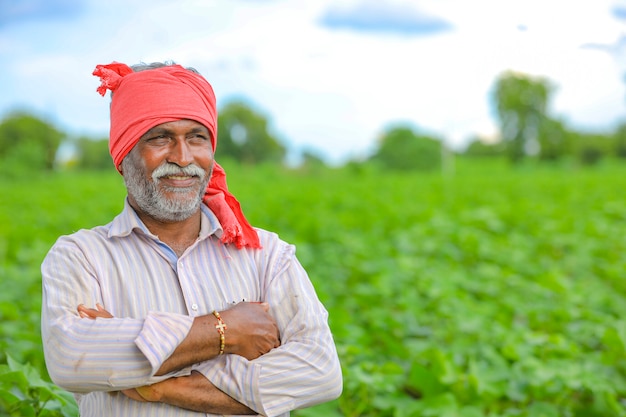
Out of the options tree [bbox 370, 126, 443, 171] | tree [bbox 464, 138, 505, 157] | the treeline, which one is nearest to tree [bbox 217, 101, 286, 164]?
the treeline

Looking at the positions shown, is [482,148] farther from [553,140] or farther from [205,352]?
[205,352]

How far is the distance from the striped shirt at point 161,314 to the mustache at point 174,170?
152 millimetres

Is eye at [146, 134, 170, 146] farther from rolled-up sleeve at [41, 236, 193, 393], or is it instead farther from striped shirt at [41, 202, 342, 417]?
rolled-up sleeve at [41, 236, 193, 393]

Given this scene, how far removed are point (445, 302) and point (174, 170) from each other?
2987mm

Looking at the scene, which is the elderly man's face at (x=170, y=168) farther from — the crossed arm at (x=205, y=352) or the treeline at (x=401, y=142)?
the treeline at (x=401, y=142)

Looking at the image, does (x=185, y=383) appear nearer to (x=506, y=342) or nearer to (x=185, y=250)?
(x=185, y=250)

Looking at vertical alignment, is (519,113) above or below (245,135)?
above

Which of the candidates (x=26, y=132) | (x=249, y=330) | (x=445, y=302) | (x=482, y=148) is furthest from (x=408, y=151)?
(x=249, y=330)

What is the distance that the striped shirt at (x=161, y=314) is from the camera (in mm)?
1651

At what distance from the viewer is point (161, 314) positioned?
5.57 feet

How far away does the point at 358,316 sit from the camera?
4762 millimetres

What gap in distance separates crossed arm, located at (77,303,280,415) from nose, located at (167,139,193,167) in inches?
14.7

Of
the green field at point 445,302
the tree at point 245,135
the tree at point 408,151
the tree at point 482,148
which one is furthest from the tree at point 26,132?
the tree at point 482,148

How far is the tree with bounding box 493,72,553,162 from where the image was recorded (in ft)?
184
